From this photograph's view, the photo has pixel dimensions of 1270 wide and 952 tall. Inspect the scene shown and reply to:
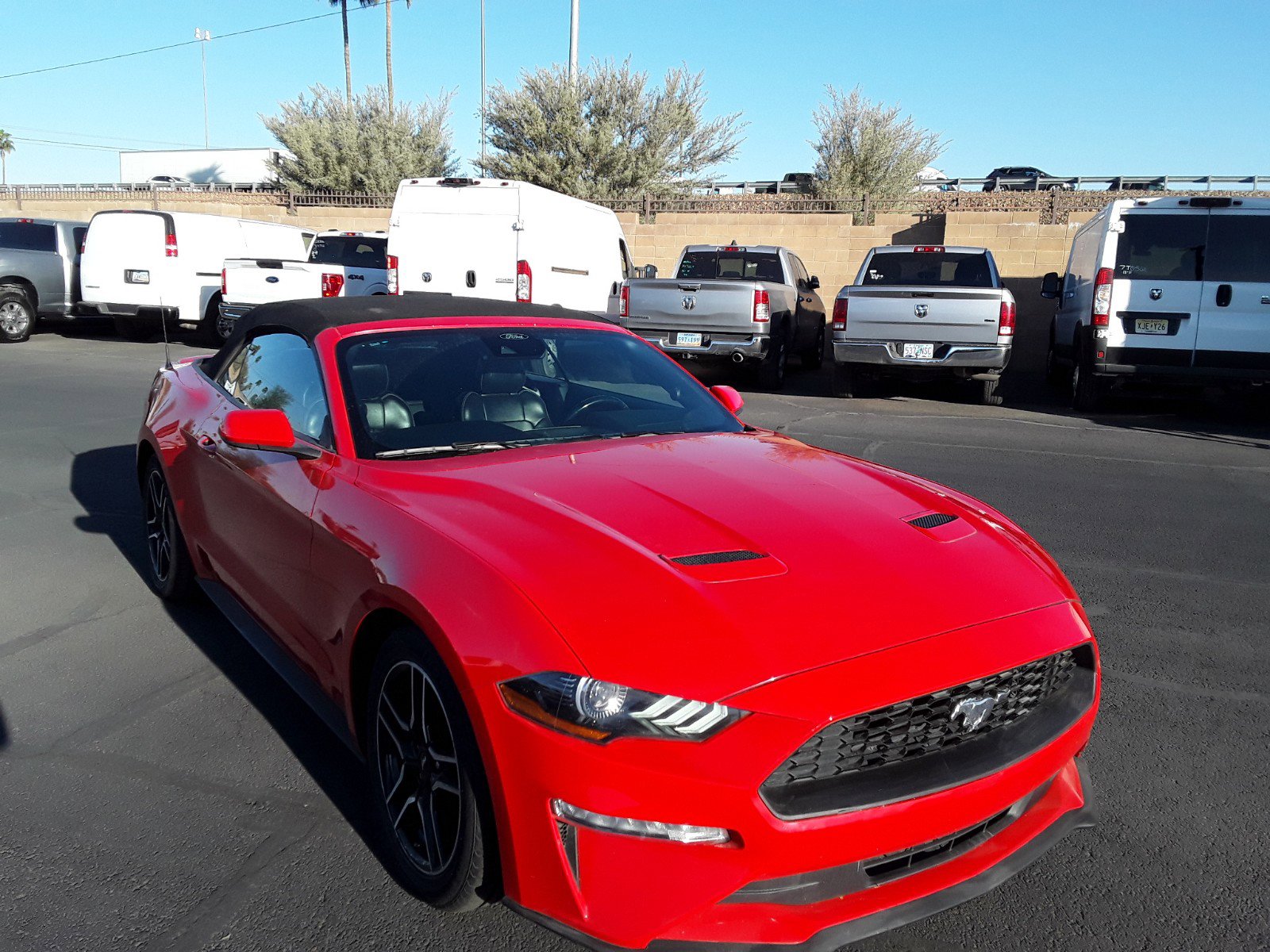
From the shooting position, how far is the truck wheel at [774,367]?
527 inches

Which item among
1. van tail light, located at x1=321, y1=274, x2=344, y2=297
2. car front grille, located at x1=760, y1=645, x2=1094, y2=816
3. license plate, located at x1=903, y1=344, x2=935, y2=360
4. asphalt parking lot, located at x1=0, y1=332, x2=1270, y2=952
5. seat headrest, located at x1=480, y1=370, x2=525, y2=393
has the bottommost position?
asphalt parking lot, located at x1=0, y1=332, x2=1270, y2=952

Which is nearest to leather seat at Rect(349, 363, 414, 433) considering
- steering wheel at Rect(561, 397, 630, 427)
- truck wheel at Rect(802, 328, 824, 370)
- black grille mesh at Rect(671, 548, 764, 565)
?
steering wheel at Rect(561, 397, 630, 427)

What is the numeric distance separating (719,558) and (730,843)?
2.29 ft

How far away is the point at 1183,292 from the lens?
10.9 meters

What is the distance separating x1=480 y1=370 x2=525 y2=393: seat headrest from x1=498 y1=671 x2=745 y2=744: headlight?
181 cm

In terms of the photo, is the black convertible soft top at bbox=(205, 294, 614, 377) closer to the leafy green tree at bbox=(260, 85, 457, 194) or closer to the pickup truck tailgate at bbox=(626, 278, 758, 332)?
the pickup truck tailgate at bbox=(626, 278, 758, 332)

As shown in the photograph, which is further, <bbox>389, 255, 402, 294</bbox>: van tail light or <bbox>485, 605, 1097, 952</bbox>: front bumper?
<bbox>389, 255, 402, 294</bbox>: van tail light

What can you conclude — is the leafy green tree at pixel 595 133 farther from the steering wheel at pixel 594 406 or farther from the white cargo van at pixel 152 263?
the steering wheel at pixel 594 406

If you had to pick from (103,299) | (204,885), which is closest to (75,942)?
(204,885)

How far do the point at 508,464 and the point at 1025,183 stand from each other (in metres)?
29.8

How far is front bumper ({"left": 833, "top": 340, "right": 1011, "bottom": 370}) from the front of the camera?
11.6 m

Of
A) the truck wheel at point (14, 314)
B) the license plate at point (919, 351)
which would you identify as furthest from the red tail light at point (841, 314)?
the truck wheel at point (14, 314)

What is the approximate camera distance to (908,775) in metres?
2.14


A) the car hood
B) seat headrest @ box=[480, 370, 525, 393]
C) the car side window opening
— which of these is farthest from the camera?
seat headrest @ box=[480, 370, 525, 393]
